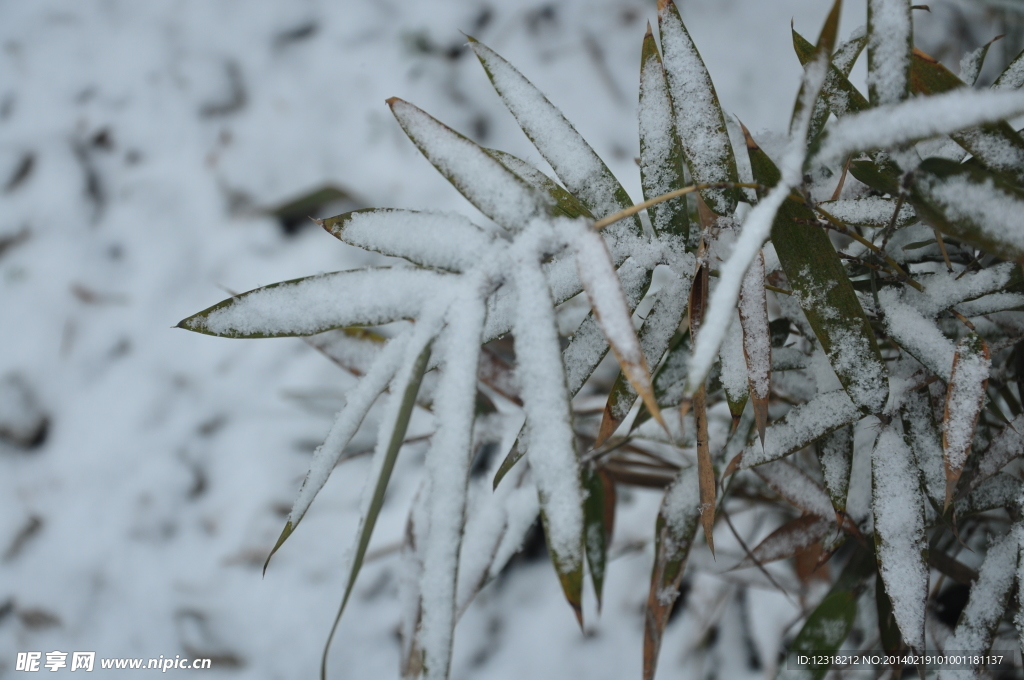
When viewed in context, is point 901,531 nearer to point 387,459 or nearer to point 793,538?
point 793,538

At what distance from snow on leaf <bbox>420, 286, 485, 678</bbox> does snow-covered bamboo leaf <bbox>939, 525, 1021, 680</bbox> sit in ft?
1.33

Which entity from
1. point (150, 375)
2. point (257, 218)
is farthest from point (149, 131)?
point (150, 375)

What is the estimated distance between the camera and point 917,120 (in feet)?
0.87

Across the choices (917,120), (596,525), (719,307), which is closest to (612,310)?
(719,307)

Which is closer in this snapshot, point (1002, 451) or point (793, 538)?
point (1002, 451)

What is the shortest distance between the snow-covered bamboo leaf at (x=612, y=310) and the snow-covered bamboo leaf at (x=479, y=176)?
37 millimetres

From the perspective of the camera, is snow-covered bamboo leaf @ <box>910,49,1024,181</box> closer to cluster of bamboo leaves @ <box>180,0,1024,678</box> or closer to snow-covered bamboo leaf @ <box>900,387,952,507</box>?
cluster of bamboo leaves @ <box>180,0,1024,678</box>

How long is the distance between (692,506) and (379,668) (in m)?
0.53

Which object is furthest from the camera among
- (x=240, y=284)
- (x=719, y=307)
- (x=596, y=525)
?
(x=240, y=284)

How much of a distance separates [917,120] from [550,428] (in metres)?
0.21

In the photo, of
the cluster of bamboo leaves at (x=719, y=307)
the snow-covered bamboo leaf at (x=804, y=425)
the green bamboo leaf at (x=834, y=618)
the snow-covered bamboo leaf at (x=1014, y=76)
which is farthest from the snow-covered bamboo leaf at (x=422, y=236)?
the green bamboo leaf at (x=834, y=618)

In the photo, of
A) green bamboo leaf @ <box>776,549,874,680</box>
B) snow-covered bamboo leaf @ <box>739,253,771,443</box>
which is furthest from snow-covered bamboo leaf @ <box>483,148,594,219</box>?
green bamboo leaf @ <box>776,549,874,680</box>

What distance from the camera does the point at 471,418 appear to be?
300 millimetres

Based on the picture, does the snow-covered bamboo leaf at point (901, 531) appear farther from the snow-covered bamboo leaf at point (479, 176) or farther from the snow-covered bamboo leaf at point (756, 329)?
the snow-covered bamboo leaf at point (479, 176)
